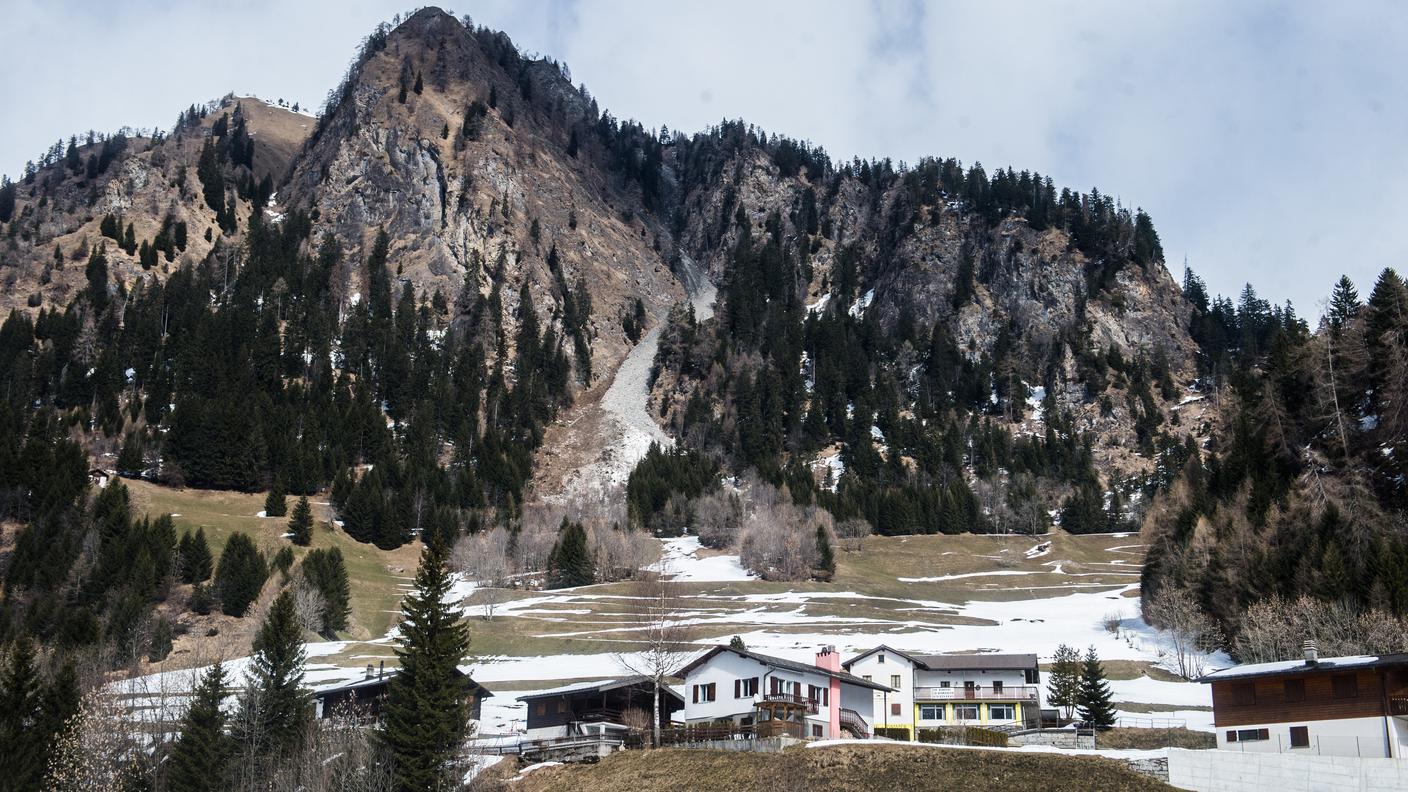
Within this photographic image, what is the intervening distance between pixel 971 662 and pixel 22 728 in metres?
53.8

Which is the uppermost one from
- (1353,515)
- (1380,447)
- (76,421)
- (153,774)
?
(76,421)

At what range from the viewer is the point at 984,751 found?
150 feet

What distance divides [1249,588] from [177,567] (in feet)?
326

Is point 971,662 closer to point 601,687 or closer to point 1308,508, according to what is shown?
point 601,687

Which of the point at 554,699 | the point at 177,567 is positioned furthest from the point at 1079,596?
the point at 177,567

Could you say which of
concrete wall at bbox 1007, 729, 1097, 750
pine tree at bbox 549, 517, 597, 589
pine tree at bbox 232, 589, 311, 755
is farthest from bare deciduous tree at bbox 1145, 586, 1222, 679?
pine tree at bbox 549, 517, 597, 589

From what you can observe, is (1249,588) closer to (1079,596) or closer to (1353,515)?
(1353,515)

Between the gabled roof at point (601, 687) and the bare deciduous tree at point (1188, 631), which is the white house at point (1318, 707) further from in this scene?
the bare deciduous tree at point (1188, 631)

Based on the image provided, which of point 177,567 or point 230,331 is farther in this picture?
point 230,331

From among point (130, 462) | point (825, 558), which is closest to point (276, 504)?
point (130, 462)

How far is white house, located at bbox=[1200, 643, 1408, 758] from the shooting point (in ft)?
134

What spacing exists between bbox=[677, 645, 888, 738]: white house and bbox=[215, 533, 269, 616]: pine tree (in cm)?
6134

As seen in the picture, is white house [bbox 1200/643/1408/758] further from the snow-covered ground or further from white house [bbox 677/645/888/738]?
the snow-covered ground

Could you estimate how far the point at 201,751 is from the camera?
5091 cm
